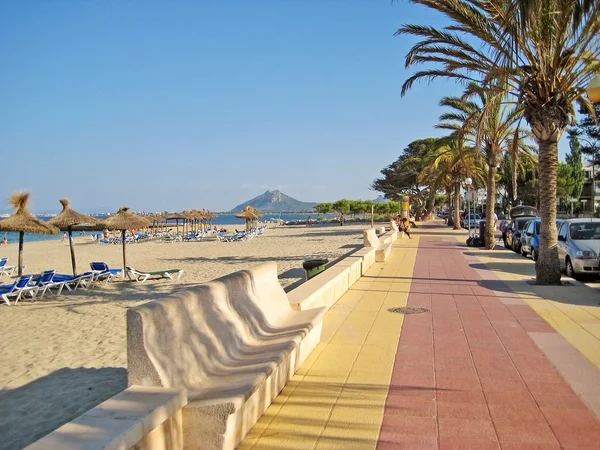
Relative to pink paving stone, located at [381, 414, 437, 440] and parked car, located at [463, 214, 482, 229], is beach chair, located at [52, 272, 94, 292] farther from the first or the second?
parked car, located at [463, 214, 482, 229]

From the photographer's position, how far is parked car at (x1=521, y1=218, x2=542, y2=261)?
53.8 feet

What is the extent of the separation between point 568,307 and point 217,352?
6.43 meters

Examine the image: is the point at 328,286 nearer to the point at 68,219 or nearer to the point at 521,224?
the point at 68,219

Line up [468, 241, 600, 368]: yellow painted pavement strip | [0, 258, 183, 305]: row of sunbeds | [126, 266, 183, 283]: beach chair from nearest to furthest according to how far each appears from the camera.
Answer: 1. [468, 241, 600, 368]: yellow painted pavement strip
2. [0, 258, 183, 305]: row of sunbeds
3. [126, 266, 183, 283]: beach chair

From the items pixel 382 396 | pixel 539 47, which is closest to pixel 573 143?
pixel 539 47

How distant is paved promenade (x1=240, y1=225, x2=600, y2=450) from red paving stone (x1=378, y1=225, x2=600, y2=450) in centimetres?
1

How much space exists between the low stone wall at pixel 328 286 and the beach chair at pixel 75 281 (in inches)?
347

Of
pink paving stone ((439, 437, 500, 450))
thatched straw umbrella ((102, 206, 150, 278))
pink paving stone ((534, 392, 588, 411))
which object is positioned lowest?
pink paving stone ((534, 392, 588, 411))

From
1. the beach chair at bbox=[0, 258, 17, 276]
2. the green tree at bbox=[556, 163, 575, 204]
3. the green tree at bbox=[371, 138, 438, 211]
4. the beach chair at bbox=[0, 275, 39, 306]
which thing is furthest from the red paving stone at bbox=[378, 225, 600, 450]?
the green tree at bbox=[556, 163, 575, 204]

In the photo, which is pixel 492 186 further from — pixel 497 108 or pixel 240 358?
pixel 240 358

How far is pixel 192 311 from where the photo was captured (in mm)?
3812

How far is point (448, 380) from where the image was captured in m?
4.72

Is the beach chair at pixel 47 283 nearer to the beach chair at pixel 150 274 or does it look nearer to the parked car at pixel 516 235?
the beach chair at pixel 150 274

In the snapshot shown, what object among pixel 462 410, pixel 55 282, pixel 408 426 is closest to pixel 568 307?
pixel 462 410
